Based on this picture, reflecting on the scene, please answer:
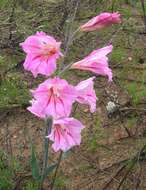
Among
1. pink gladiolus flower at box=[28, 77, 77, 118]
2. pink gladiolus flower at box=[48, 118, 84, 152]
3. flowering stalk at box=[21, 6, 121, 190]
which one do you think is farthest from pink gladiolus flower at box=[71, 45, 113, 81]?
pink gladiolus flower at box=[48, 118, 84, 152]

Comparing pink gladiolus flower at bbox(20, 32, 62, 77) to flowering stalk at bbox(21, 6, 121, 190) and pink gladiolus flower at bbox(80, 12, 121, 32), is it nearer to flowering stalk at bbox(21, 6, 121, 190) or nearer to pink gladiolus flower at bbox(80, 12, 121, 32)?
flowering stalk at bbox(21, 6, 121, 190)

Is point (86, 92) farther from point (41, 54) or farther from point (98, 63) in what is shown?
point (41, 54)

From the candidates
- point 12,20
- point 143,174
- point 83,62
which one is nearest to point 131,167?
point 143,174

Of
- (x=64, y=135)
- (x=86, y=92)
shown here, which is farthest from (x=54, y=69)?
(x=64, y=135)

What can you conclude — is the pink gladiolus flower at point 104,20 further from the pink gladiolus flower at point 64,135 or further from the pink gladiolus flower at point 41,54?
the pink gladiolus flower at point 64,135

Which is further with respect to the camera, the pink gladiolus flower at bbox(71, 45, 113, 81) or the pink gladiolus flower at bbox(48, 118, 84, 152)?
the pink gladiolus flower at bbox(48, 118, 84, 152)

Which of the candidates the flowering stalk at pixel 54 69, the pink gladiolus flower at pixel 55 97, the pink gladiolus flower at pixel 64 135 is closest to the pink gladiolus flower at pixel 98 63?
the flowering stalk at pixel 54 69

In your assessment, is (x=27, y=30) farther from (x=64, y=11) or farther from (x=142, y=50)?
(x=142, y=50)
